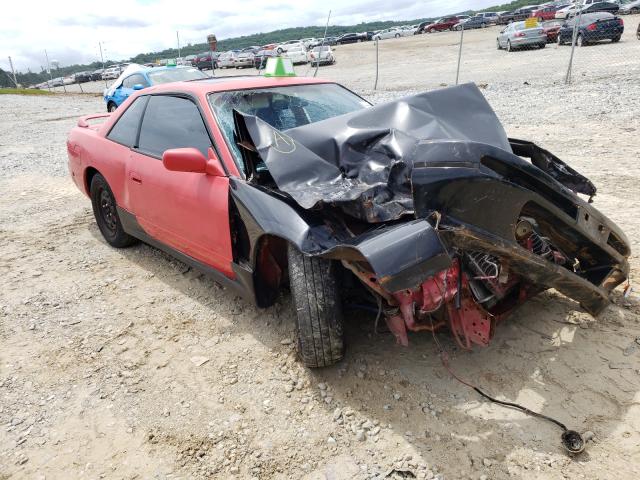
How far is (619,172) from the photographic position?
16.6 ft

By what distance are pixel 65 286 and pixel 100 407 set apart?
1.68m

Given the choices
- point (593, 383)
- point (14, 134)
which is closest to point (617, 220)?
point (593, 383)

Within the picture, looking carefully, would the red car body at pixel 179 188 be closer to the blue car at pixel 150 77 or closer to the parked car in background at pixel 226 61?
the blue car at pixel 150 77

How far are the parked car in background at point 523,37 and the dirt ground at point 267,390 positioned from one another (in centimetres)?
1997

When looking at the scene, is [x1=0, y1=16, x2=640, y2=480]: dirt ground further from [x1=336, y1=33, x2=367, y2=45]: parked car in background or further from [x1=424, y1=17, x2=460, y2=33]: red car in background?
[x1=336, y1=33, x2=367, y2=45]: parked car in background

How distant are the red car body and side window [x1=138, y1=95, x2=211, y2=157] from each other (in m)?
0.07

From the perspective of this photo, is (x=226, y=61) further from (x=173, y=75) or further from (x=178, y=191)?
(x=178, y=191)

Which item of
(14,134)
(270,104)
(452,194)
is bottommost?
(14,134)

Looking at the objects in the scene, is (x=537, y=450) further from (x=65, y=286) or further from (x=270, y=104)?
(x=65, y=286)

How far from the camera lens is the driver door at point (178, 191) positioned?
2838mm

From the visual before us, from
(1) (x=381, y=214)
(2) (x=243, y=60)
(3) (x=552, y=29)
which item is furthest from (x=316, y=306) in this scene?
(2) (x=243, y=60)

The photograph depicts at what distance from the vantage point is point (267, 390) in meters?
2.50

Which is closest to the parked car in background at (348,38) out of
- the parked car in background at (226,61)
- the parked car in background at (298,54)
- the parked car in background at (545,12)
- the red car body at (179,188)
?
the parked car in background at (226,61)

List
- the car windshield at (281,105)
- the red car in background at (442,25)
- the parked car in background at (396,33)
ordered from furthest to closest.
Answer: the parked car in background at (396,33) < the red car in background at (442,25) < the car windshield at (281,105)
